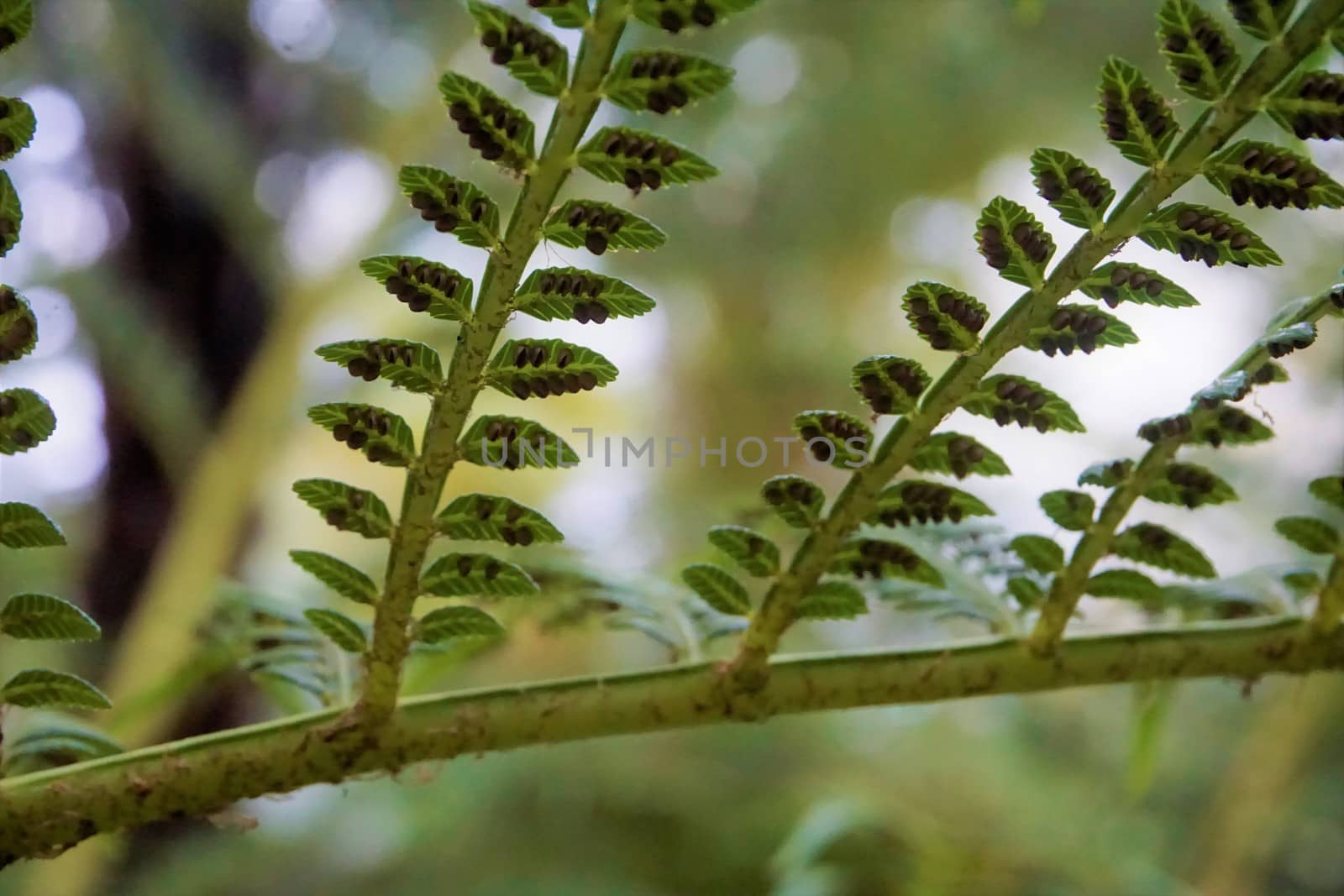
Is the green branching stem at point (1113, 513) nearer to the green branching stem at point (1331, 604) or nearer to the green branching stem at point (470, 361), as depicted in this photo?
the green branching stem at point (1331, 604)

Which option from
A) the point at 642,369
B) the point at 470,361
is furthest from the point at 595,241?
the point at 642,369

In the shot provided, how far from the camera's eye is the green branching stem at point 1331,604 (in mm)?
511

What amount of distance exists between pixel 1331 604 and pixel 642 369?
3.67ft

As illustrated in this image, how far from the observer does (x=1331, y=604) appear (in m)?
0.52

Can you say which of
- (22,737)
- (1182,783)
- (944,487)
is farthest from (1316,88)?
(1182,783)

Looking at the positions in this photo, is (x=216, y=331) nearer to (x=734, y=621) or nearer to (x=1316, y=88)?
(x=734, y=621)

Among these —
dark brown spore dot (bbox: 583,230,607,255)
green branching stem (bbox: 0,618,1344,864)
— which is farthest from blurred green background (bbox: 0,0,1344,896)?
dark brown spore dot (bbox: 583,230,607,255)

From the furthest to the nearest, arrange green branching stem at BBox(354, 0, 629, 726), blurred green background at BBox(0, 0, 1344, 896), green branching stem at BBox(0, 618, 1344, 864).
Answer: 1. blurred green background at BBox(0, 0, 1344, 896)
2. green branching stem at BBox(0, 618, 1344, 864)
3. green branching stem at BBox(354, 0, 629, 726)

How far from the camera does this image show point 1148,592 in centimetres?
52

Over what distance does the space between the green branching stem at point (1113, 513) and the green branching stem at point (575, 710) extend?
2cm

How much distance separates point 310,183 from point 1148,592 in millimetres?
1108

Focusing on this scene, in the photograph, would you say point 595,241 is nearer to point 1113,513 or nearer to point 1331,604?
point 1113,513

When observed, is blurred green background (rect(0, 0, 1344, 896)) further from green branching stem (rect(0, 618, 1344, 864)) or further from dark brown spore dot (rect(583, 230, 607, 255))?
dark brown spore dot (rect(583, 230, 607, 255))

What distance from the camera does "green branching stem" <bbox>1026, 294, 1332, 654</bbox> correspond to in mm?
396
